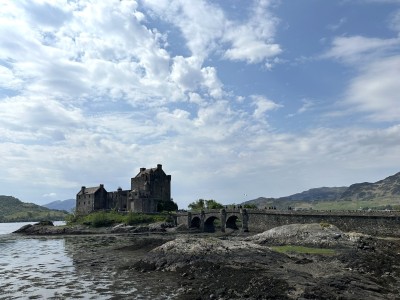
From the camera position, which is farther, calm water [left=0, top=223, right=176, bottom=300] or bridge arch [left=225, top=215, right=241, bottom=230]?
bridge arch [left=225, top=215, right=241, bottom=230]

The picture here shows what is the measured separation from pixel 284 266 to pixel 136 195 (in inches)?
4084

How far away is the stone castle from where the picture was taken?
134 metres

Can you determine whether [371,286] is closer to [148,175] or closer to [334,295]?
[334,295]

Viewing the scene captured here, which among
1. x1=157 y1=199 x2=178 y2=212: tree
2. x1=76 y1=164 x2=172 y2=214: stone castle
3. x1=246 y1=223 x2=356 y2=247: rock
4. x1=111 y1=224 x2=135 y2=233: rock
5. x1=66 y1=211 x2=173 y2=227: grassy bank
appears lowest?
x1=246 y1=223 x2=356 y2=247: rock

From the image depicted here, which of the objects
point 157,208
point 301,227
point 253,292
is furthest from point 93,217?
point 253,292

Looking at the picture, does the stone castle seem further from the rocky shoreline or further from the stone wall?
the rocky shoreline

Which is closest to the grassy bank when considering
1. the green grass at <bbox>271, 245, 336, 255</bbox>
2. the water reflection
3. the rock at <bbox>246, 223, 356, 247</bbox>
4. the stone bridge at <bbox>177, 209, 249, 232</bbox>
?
the stone bridge at <bbox>177, 209, 249, 232</bbox>

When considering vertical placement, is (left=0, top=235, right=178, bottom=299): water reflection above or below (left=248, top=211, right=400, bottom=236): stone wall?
below

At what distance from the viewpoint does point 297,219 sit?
70500 millimetres

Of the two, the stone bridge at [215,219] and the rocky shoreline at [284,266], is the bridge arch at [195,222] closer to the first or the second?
the stone bridge at [215,219]

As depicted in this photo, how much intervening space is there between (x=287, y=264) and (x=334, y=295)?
13488 mm

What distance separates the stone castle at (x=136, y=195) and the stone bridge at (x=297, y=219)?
24.8 meters

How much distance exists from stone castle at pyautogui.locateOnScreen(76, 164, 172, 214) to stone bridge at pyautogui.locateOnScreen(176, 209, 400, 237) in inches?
974

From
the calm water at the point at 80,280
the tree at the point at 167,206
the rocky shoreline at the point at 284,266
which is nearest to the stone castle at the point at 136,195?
the tree at the point at 167,206
